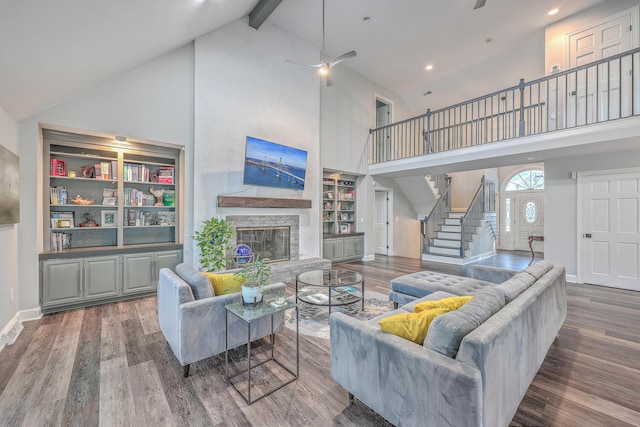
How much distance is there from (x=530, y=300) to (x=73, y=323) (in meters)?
4.70

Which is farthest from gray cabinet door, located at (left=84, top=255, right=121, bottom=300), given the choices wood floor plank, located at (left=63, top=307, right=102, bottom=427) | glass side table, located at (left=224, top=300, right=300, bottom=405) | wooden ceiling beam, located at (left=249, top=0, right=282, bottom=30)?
wooden ceiling beam, located at (left=249, top=0, right=282, bottom=30)

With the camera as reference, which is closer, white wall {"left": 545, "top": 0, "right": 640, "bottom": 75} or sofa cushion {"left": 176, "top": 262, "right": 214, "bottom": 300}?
sofa cushion {"left": 176, "top": 262, "right": 214, "bottom": 300}

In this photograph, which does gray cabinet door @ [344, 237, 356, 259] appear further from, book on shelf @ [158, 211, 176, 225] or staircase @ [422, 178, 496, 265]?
book on shelf @ [158, 211, 176, 225]

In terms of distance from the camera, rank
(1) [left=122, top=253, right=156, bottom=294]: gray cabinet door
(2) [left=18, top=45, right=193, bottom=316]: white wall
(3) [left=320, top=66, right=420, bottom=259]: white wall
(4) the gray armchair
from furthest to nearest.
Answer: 1. (3) [left=320, top=66, right=420, bottom=259]: white wall
2. (1) [left=122, top=253, right=156, bottom=294]: gray cabinet door
3. (2) [left=18, top=45, right=193, bottom=316]: white wall
4. (4) the gray armchair

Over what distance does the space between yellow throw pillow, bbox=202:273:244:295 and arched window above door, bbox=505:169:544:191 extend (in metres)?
10.6

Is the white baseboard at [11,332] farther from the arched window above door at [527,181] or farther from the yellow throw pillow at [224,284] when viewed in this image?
the arched window above door at [527,181]

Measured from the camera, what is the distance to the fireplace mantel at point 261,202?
→ 4750 millimetres

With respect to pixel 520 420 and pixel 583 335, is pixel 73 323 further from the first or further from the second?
pixel 583 335

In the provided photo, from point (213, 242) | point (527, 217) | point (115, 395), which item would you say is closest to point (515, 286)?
point (115, 395)

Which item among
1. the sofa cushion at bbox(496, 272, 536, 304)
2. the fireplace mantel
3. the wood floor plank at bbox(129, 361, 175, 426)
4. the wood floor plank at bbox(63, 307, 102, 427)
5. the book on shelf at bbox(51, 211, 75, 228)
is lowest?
the wood floor plank at bbox(63, 307, 102, 427)

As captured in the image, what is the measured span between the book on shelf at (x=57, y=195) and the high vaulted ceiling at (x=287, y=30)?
1.04 m

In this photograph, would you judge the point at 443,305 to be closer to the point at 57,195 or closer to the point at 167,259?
the point at 167,259

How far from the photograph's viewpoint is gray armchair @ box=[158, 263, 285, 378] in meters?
2.13

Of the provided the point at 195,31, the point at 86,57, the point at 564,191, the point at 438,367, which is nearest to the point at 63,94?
the point at 86,57
